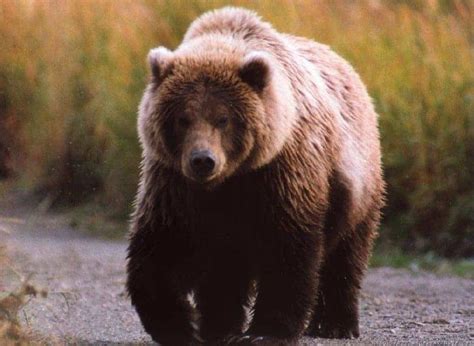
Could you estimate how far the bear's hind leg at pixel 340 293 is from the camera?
6.88 m

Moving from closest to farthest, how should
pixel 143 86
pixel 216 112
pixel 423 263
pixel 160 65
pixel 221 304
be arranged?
pixel 216 112
pixel 160 65
pixel 221 304
pixel 423 263
pixel 143 86

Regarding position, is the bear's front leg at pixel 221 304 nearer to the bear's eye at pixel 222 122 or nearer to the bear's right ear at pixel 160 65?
the bear's eye at pixel 222 122

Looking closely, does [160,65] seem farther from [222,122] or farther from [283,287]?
Result: [283,287]

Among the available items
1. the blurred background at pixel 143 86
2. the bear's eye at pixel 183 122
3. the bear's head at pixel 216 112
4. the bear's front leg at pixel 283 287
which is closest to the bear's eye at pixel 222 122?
the bear's head at pixel 216 112

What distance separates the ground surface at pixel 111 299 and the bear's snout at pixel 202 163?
30.4 inches

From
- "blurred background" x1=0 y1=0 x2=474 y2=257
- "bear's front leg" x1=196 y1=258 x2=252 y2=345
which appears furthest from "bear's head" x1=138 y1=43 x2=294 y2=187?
"blurred background" x1=0 y1=0 x2=474 y2=257

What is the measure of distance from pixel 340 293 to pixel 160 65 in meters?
1.82

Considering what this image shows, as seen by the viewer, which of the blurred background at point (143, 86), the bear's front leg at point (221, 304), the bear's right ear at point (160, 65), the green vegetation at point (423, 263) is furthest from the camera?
the blurred background at point (143, 86)

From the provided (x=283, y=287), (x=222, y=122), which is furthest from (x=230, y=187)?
(x=283, y=287)

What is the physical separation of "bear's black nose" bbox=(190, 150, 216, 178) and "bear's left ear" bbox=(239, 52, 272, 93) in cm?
45

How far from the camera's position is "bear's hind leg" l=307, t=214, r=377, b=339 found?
6875 mm

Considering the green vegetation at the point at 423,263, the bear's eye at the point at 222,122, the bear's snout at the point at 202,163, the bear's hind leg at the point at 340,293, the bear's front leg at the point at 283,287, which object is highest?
the bear's eye at the point at 222,122

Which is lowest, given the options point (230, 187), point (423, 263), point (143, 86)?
point (423, 263)

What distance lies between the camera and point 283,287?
5.91 m
